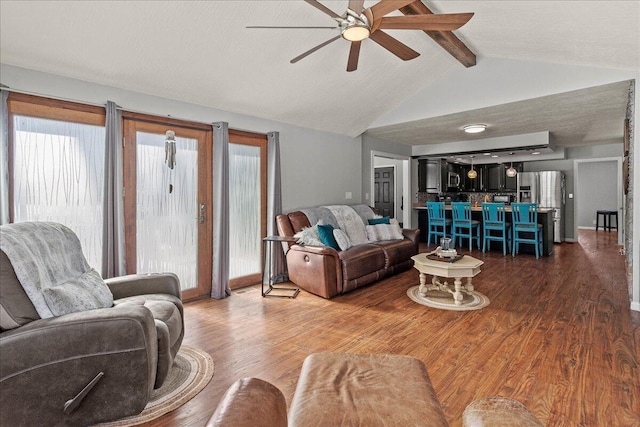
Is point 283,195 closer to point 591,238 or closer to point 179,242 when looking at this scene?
point 179,242

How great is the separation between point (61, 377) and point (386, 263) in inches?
150

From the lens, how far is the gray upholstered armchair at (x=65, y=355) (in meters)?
1.51

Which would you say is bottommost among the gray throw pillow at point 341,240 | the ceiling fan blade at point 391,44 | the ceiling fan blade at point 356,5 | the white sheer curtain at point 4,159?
the gray throw pillow at point 341,240

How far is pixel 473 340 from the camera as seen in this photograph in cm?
279

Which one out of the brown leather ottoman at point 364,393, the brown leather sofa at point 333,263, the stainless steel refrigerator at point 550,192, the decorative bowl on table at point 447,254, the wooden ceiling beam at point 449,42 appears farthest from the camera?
the stainless steel refrigerator at point 550,192

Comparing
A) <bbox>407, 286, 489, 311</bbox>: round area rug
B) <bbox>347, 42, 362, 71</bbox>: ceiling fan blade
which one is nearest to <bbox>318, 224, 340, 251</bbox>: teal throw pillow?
<bbox>407, 286, 489, 311</bbox>: round area rug

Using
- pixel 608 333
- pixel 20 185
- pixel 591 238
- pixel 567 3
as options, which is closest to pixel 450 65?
pixel 567 3

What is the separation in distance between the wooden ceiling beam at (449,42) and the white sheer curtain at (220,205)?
7.85 ft

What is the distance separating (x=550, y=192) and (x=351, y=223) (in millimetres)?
6050

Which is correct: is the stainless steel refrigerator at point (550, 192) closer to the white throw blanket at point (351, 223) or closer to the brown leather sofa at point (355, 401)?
the white throw blanket at point (351, 223)

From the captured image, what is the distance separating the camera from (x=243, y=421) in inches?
32.1

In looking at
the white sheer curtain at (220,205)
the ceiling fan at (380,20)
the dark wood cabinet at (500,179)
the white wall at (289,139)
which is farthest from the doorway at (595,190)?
Answer: the white sheer curtain at (220,205)

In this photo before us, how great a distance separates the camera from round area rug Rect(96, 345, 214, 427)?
1840 millimetres

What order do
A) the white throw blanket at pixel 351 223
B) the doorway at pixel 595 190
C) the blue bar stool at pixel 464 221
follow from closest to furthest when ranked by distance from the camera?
1. the white throw blanket at pixel 351 223
2. the blue bar stool at pixel 464 221
3. the doorway at pixel 595 190
